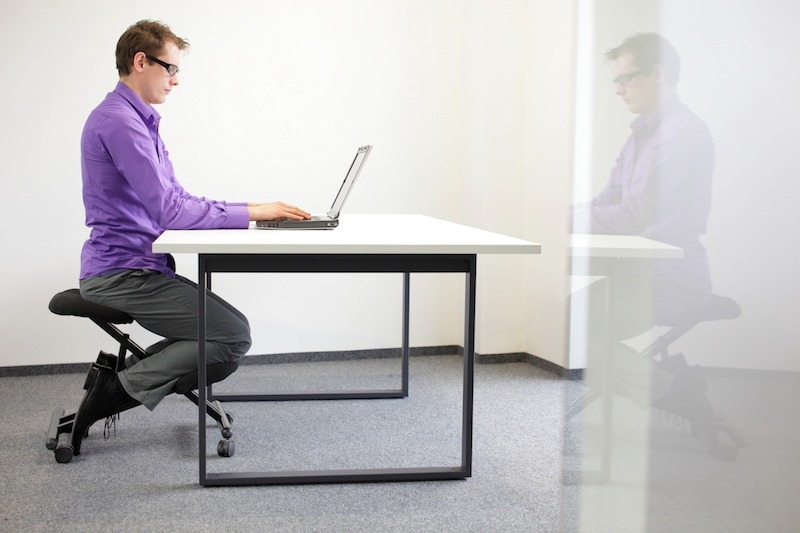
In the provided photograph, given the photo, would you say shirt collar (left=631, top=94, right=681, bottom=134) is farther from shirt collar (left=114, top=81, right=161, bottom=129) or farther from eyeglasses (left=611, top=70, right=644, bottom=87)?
shirt collar (left=114, top=81, right=161, bottom=129)

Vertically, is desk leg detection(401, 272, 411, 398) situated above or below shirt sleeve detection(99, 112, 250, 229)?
below

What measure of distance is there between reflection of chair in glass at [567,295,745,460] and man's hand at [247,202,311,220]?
1.85 m

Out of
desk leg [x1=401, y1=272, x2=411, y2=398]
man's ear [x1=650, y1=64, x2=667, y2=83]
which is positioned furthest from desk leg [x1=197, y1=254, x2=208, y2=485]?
man's ear [x1=650, y1=64, x2=667, y2=83]

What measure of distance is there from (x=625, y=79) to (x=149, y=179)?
1891 mm

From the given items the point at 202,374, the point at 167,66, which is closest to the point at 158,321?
the point at 202,374

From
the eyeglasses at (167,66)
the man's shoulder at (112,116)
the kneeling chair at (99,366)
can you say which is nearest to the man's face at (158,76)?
the eyeglasses at (167,66)

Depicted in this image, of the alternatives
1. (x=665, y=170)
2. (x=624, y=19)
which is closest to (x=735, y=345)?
(x=665, y=170)

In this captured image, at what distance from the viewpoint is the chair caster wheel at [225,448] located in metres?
2.73

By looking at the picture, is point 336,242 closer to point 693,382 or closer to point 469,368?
point 469,368

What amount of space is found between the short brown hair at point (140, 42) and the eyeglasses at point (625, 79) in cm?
210

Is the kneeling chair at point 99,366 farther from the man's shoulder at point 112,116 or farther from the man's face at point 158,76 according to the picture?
the man's face at point 158,76

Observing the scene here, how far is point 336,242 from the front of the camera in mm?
2346

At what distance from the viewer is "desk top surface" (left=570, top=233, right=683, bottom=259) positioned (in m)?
1.01

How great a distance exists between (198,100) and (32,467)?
196 centimetres
